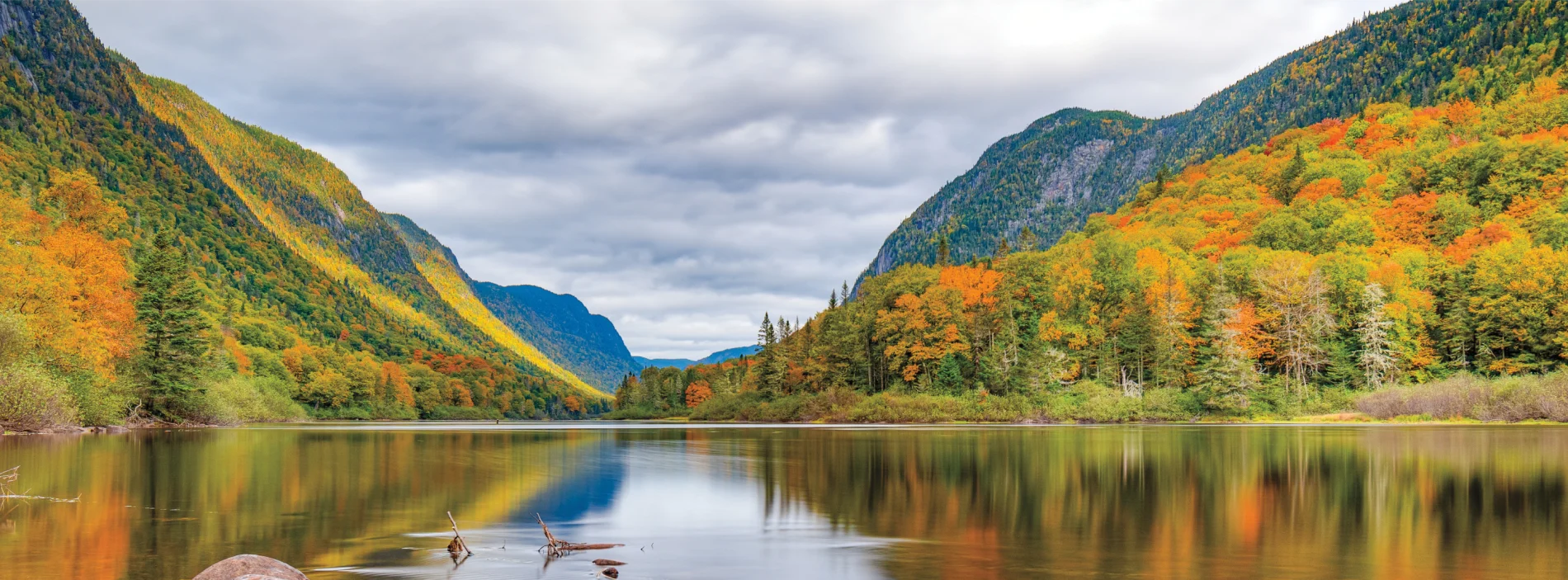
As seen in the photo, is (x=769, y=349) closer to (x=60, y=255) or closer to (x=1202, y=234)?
(x=1202, y=234)

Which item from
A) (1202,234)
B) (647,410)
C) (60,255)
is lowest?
(647,410)

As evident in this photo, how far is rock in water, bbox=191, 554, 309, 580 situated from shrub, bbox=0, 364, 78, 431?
43.7 metres

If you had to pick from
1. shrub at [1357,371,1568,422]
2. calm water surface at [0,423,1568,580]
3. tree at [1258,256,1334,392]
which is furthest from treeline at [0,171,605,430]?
tree at [1258,256,1334,392]

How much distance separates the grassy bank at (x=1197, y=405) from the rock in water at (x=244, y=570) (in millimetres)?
76077

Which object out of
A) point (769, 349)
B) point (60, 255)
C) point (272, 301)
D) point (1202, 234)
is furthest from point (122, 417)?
point (272, 301)

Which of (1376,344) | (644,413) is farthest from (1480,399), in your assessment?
(644,413)

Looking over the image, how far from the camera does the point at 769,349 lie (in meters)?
129

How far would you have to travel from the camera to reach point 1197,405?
8200cm

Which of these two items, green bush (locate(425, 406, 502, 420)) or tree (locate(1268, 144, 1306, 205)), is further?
green bush (locate(425, 406, 502, 420))

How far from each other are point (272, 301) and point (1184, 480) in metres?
196

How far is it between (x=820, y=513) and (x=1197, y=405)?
71609 mm

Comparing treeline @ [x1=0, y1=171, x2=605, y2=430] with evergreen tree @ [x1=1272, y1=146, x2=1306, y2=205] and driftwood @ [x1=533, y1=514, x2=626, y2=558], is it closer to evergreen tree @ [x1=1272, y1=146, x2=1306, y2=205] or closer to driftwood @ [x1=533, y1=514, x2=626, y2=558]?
driftwood @ [x1=533, y1=514, x2=626, y2=558]

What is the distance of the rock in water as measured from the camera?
9.14 m

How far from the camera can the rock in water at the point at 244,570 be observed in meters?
9.14
